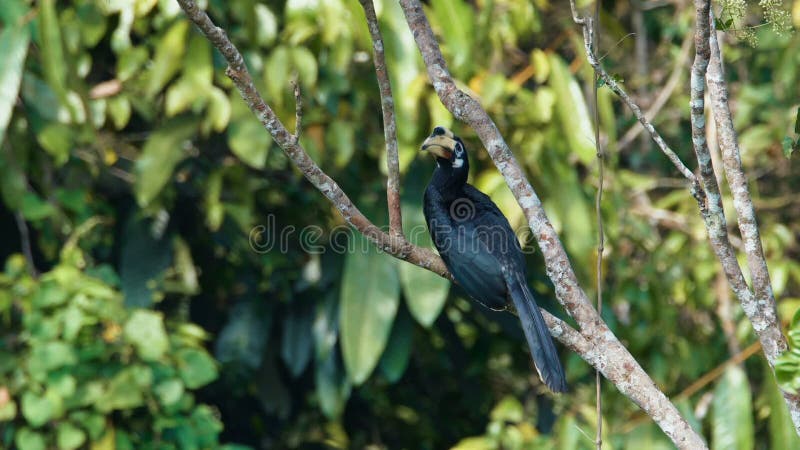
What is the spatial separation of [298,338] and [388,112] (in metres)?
2.44

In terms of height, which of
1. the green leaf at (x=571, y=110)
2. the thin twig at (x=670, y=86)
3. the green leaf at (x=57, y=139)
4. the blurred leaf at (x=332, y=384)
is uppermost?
the thin twig at (x=670, y=86)

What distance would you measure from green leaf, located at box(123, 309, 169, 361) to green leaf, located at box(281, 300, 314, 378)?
3.60 ft

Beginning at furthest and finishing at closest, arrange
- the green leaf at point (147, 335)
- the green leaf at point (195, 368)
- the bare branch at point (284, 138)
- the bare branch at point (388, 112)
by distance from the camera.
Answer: the green leaf at point (195, 368), the green leaf at point (147, 335), the bare branch at point (388, 112), the bare branch at point (284, 138)

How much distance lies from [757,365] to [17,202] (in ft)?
13.1

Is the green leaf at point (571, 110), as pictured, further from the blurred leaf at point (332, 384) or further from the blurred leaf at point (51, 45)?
the blurred leaf at point (51, 45)

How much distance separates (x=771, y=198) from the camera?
623cm

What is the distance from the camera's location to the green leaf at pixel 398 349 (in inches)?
177

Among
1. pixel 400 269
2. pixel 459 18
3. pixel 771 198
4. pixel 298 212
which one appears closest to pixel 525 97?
pixel 459 18

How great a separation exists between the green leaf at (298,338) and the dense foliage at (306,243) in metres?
0.01

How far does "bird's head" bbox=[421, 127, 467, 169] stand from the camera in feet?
11.8

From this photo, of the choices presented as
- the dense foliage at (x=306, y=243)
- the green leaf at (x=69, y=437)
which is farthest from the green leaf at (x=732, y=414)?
the green leaf at (x=69, y=437)

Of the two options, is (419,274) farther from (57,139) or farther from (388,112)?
(57,139)

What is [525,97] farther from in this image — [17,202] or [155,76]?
[17,202]

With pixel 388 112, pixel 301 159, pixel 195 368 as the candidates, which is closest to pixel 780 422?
pixel 388 112
